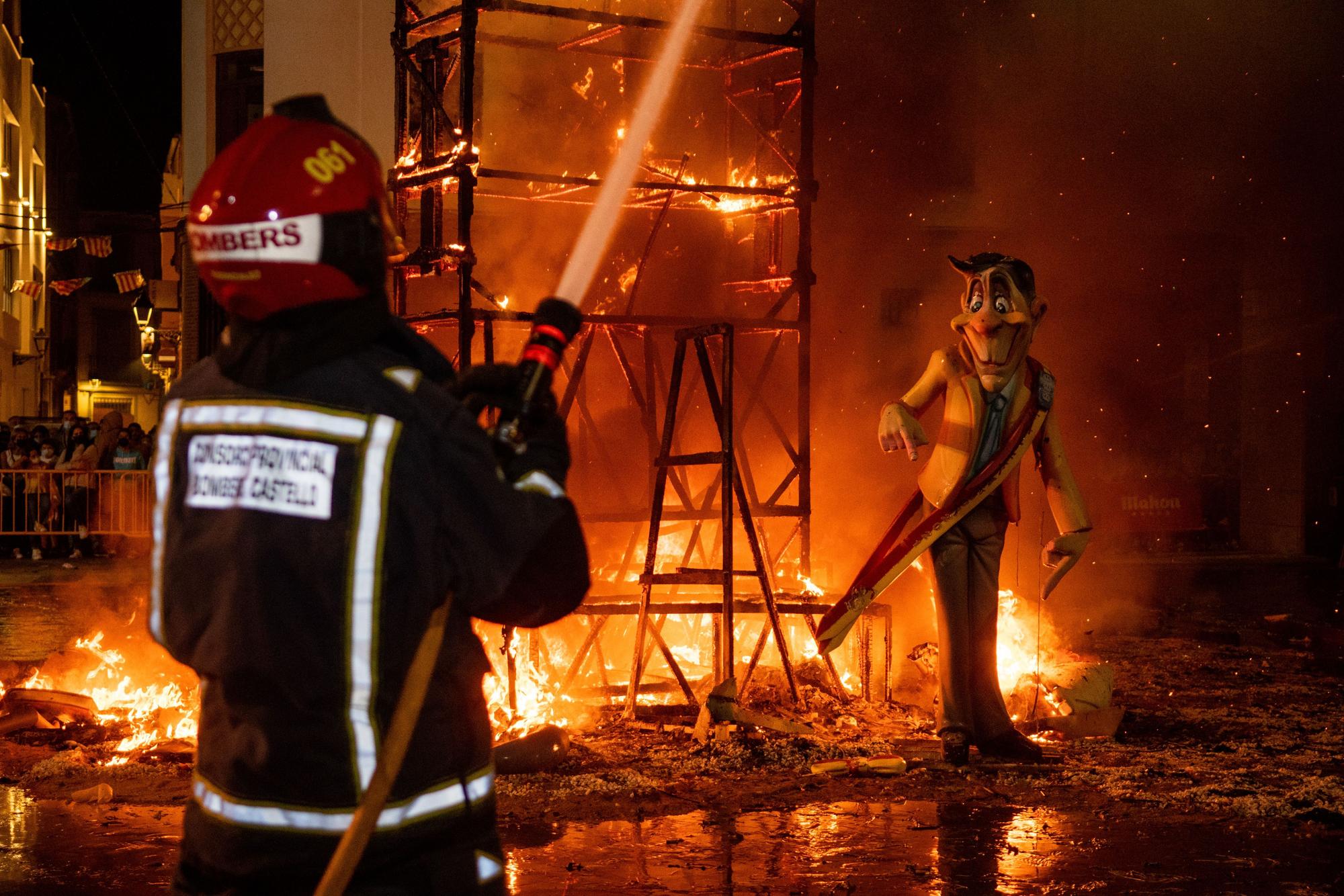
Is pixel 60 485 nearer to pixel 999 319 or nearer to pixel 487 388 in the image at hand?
pixel 999 319

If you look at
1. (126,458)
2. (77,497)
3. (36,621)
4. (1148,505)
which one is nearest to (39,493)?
(77,497)

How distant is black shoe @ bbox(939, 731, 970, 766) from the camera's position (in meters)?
6.57

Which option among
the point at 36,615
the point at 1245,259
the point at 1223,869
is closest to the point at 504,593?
the point at 1223,869

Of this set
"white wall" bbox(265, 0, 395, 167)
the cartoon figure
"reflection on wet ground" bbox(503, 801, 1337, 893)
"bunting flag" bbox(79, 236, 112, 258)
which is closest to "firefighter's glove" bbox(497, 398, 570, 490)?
"reflection on wet ground" bbox(503, 801, 1337, 893)

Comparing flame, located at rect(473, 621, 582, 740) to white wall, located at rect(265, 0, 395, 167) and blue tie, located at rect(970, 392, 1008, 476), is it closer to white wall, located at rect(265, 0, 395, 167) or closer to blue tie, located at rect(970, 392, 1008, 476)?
blue tie, located at rect(970, 392, 1008, 476)

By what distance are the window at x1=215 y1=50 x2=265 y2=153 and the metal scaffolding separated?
7072 mm

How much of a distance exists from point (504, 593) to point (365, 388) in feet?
1.25

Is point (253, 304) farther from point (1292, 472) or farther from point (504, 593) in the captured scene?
point (1292, 472)

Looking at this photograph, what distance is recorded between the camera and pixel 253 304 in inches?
85.3

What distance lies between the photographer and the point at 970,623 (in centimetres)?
677

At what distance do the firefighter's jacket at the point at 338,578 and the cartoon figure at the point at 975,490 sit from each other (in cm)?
483

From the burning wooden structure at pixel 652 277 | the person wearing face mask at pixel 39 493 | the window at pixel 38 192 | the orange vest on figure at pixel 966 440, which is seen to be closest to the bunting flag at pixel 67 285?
the person wearing face mask at pixel 39 493

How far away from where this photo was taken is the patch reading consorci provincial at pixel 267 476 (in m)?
2.01

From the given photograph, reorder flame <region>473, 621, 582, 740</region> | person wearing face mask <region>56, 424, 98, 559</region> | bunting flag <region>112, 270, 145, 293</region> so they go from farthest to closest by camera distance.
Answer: bunting flag <region>112, 270, 145, 293</region> → person wearing face mask <region>56, 424, 98, 559</region> → flame <region>473, 621, 582, 740</region>
